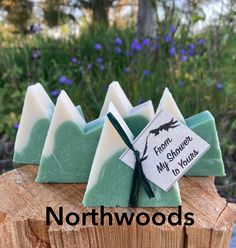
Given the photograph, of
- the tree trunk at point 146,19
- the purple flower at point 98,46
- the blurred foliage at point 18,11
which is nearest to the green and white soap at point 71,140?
the purple flower at point 98,46

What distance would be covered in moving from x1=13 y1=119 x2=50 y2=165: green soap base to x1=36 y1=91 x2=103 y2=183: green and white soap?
0.11 meters

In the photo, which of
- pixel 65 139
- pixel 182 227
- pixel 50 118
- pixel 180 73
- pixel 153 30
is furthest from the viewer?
pixel 153 30

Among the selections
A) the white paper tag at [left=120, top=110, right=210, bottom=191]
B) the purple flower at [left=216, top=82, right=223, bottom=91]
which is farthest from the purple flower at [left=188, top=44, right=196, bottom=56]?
the white paper tag at [left=120, top=110, right=210, bottom=191]

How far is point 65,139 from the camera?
1.24m

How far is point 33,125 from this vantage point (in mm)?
1354

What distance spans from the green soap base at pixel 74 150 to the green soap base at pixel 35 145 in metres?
0.12

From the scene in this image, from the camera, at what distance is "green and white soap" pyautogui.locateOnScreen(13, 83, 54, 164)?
1.34 meters

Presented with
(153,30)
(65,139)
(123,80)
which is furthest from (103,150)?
(153,30)

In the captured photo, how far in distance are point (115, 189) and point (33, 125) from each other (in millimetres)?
353

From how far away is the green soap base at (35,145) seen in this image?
135 centimetres

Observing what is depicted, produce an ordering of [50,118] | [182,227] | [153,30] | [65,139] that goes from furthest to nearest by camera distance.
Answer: [153,30]
[50,118]
[65,139]
[182,227]

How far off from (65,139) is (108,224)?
26 centimetres

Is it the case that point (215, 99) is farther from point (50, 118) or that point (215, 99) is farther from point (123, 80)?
point (50, 118)

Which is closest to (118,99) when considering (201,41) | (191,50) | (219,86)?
(219,86)
